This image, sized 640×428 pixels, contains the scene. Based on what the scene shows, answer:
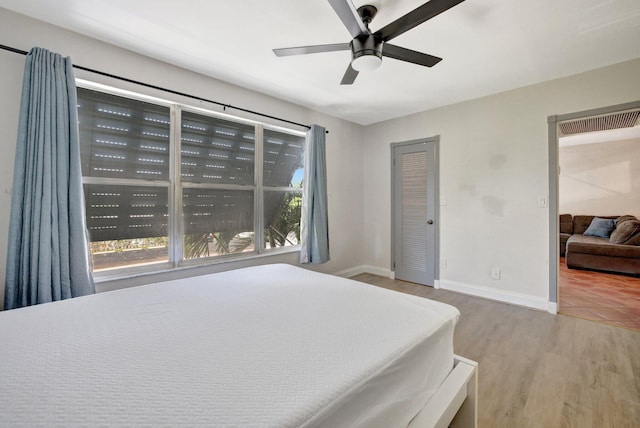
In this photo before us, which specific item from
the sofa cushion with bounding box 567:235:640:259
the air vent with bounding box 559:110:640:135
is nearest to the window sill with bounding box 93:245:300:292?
the air vent with bounding box 559:110:640:135

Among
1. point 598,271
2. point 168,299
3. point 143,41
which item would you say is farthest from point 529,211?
point 143,41

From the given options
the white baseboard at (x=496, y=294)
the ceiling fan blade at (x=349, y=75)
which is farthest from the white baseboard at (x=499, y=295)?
the ceiling fan blade at (x=349, y=75)

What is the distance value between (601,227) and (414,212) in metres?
3.81

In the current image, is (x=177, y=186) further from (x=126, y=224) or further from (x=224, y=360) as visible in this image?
(x=224, y=360)

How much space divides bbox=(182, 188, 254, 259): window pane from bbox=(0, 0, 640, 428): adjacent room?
0.9 inches

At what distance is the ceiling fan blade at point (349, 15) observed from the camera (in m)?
1.37

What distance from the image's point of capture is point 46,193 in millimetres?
1780

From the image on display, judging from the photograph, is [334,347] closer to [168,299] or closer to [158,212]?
[168,299]

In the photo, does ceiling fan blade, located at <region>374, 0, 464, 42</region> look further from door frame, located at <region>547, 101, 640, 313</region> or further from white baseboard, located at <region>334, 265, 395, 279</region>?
white baseboard, located at <region>334, 265, 395, 279</region>

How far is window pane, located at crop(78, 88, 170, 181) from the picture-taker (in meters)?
2.13

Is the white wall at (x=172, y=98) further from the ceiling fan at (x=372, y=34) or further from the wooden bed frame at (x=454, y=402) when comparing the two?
the wooden bed frame at (x=454, y=402)

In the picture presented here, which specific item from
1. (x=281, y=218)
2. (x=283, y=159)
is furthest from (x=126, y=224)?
(x=283, y=159)

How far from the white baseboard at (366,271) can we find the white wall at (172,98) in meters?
0.07

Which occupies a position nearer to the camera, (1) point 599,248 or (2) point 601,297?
(2) point 601,297
